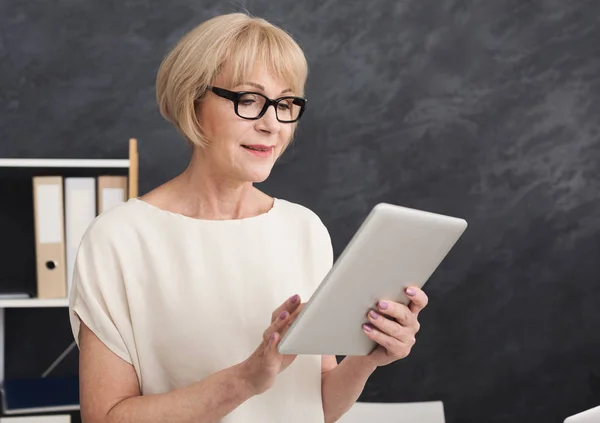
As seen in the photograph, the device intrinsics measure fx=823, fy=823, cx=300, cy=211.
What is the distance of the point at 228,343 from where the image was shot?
143 centimetres

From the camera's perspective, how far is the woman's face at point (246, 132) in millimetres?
1388

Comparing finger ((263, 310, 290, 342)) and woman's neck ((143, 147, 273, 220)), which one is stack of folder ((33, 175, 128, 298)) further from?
finger ((263, 310, 290, 342))

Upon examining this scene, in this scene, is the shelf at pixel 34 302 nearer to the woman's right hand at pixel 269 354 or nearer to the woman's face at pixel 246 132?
the woman's face at pixel 246 132

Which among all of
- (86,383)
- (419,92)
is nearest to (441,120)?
(419,92)

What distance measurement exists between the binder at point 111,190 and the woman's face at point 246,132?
1.23m

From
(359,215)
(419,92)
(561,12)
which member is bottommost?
(359,215)

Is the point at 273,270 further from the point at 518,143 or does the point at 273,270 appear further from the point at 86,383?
the point at 518,143

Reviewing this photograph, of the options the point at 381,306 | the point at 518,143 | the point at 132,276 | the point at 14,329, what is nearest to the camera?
the point at 381,306

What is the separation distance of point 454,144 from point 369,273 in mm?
1958

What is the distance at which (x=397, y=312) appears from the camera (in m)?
1.28

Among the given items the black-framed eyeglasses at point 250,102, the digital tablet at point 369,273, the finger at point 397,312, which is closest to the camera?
the digital tablet at point 369,273

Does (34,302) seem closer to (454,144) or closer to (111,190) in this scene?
(111,190)

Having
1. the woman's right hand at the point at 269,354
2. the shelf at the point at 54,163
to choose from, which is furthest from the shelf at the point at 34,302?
the woman's right hand at the point at 269,354

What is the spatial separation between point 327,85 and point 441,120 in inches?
17.6
